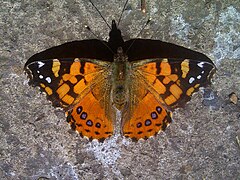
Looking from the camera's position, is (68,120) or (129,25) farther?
(129,25)

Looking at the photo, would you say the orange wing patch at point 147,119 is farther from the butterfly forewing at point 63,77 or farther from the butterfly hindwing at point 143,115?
the butterfly forewing at point 63,77

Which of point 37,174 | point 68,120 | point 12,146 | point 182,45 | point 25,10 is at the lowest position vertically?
point 37,174

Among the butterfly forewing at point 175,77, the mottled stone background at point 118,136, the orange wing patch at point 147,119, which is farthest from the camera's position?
the mottled stone background at point 118,136

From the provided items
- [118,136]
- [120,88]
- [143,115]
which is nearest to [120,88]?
[120,88]

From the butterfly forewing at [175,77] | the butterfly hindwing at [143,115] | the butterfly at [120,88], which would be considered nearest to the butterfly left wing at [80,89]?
the butterfly at [120,88]

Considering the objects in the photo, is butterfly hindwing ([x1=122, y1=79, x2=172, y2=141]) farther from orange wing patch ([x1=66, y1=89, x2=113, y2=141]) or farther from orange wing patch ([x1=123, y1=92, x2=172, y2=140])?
orange wing patch ([x1=66, y1=89, x2=113, y2=141])

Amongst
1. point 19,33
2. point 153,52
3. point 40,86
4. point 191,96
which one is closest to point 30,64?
point 40,86

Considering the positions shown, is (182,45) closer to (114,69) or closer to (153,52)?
(153,52)

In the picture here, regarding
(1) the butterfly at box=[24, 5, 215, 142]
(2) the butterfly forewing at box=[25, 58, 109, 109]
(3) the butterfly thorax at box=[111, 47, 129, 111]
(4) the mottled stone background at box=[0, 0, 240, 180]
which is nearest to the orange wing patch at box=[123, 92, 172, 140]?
(1) the butterfly at box=[24, 5, 215, 142]
